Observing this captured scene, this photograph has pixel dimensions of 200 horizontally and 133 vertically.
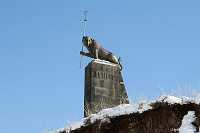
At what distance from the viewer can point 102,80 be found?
48.4ft

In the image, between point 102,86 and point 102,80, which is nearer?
point 102,86

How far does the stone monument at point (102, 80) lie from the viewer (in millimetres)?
14138

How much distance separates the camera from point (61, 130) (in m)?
7.84

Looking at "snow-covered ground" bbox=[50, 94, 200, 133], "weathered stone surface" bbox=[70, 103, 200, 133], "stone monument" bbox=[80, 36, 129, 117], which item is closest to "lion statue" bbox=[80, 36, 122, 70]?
"stone monument" bbox=[80, 36, 129, 117]

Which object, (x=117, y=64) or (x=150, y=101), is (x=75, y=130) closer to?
(x=150, y=101)

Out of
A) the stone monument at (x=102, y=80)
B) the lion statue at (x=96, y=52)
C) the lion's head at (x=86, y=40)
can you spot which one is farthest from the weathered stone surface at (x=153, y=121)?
the lion's head at (x=86, y=40)

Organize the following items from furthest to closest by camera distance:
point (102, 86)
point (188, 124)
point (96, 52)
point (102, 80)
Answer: point (96, 52) → point (102, 80) → point (102, 86) → point (188, 124)

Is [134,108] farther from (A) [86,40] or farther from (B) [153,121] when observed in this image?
(A) [86,40]

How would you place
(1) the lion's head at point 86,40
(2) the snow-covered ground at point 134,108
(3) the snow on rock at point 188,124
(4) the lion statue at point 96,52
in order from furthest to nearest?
(1) the lion's head at point 86,40
(4) the lion statue at point 96,52
(2) the snow-covered ground at point 134,108
(3) the snow on rock at point 188,124

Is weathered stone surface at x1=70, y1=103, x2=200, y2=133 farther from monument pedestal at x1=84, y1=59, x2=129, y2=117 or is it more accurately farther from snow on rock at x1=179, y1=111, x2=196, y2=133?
monument pedestal at x1=84, y1=59, x2=129, y2=117

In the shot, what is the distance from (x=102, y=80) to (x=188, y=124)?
29.6 feet

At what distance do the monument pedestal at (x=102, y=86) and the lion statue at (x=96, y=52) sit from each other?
1.46 ft

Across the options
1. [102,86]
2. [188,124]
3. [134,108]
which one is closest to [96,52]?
[102,86]

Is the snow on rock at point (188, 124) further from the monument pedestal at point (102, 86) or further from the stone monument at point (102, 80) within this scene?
the monument pedestal at point (102, 86)
